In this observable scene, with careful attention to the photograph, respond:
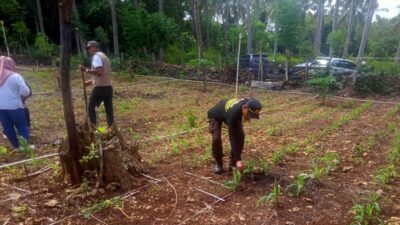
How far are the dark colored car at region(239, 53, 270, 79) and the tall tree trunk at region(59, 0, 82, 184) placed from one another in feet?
36.5

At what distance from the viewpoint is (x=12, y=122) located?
4934 millimetres

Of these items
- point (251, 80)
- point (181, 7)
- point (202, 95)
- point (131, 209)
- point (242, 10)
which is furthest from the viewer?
point (242, 10)

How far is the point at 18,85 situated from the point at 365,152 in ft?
16.9

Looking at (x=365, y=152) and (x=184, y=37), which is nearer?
(x=365, y=152)

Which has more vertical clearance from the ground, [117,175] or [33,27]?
[33,27]

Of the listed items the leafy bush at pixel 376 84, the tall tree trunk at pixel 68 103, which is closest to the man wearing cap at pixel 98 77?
the tall tree trunk at pixel 68 103

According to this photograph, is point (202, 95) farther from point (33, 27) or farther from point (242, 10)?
point (242, 10)

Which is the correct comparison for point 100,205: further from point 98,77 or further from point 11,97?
point 98,77

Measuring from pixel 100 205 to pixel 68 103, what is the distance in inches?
40.8

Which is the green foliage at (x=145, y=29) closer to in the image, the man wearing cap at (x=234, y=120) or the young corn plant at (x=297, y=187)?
the man wearing cap at (x=234, y=120)

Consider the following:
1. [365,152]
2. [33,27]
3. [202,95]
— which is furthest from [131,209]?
[33,27]

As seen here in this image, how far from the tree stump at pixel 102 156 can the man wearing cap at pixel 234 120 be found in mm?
1040

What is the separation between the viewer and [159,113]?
844 centimetres

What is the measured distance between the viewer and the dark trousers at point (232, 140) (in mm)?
3980
